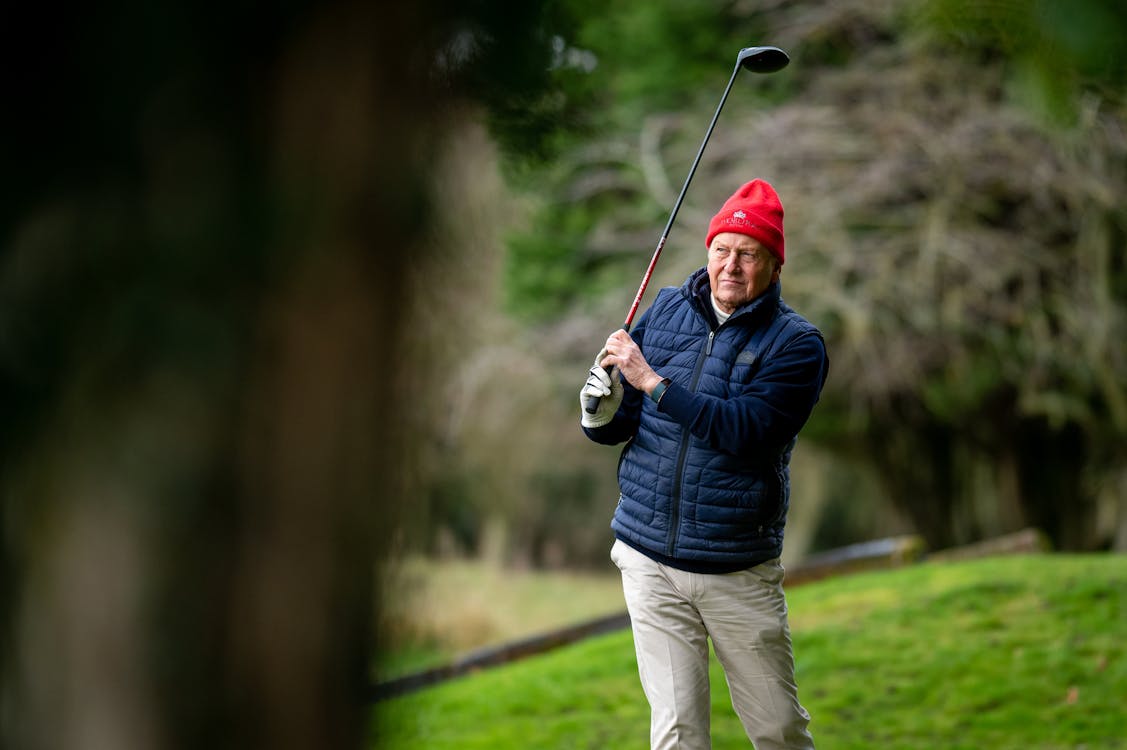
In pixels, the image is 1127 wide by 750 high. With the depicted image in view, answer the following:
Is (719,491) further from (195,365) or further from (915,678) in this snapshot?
(915,678)

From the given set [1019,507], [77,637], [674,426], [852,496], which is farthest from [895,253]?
[77,637]

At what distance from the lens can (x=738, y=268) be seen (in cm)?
319

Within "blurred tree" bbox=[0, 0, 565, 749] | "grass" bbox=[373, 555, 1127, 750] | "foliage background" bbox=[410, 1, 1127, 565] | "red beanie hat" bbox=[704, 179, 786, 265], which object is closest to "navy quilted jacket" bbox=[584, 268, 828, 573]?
"red beanie hat" bbox=[704, 179, 786, 265]

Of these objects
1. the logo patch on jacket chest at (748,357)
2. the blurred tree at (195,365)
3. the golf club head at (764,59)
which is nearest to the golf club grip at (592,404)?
the logo patch on jacket chest at (748,357)

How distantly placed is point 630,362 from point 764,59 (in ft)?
3.26

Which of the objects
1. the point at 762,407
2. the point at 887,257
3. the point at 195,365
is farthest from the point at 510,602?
the point at 195,365

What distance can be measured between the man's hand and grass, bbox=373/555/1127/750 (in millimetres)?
2839

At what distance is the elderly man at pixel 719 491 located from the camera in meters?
3.10

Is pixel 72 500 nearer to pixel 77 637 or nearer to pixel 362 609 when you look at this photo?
pixel 77 637

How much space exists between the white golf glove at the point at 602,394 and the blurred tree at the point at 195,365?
7.37 ft

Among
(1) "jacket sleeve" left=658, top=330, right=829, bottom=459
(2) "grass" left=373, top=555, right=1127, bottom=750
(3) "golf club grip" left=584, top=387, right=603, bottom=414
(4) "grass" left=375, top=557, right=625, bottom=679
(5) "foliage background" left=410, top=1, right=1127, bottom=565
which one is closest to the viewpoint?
(1) "jacket sleeve" left=658, top=330, right=829, bottom=459

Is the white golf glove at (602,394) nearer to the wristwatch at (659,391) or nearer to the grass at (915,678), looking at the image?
the wristwatch at (659,391)

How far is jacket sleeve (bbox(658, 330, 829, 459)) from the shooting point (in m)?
3.00

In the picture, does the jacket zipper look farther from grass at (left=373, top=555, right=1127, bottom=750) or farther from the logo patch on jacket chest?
grass at (left=373, top=555, right=1127, bottom=750)
